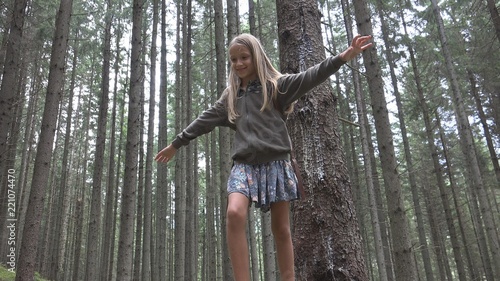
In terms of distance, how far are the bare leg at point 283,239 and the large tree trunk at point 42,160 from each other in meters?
6.48

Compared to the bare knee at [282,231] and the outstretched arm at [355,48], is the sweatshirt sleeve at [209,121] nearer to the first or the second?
the bare knee at [282,231]

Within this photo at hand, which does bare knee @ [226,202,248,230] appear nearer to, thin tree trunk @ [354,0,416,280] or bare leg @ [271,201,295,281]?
bare leg @ [271,201,295,281]

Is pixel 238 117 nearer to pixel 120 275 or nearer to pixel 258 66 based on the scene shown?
pixel 258 66

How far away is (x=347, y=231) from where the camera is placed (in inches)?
109

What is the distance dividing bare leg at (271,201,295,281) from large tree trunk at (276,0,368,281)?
0.37 metres

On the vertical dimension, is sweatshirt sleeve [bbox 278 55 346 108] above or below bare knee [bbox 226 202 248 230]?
above

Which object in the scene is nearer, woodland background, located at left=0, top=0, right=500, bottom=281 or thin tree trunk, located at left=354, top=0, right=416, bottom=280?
woodland background, located at left=0, top=0, right=500, bottom=281

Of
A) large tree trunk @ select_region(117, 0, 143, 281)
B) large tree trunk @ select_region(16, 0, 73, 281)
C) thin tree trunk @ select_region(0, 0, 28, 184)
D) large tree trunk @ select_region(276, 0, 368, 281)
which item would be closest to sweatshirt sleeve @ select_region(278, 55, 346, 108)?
large tree trunk @ select_region(276, 0, 368, 281)

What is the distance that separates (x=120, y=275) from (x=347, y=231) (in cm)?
606

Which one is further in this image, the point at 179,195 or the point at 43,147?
the point at 179,195

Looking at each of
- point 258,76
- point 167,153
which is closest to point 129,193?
point 167,153

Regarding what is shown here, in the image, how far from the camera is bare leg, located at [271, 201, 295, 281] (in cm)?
239

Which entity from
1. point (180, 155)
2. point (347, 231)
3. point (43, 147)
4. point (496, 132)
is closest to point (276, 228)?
point (347, 231)

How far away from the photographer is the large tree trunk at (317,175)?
8.83 ft
